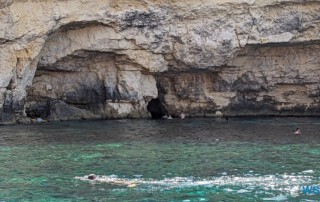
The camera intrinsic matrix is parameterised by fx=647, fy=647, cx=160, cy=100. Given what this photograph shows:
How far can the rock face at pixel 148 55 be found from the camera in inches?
1264

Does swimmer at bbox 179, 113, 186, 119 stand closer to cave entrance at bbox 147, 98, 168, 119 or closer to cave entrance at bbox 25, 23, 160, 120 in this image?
cave entrance at bbox 147, 98, 168, 119

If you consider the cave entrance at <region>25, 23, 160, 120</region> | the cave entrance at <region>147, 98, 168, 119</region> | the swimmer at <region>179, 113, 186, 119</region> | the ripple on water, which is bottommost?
the ripple on water

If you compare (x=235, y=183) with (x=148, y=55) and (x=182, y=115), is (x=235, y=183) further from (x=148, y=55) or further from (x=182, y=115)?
(x=182, y=115)

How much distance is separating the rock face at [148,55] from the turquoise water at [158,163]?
182 inches

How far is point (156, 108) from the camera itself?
40.5 m

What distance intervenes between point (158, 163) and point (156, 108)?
21.3 meters

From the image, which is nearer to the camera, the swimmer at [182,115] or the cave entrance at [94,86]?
the cave entrance at [94,86]

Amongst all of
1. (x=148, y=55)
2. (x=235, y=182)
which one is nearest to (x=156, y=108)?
(x=148, y=55)

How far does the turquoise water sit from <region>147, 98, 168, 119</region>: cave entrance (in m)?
8.34

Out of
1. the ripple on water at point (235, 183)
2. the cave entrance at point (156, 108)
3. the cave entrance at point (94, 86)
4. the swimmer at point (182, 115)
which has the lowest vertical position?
the ripple on water at point (235, 183)

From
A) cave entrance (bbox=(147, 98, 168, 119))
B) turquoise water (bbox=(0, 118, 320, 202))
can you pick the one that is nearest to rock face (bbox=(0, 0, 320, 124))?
cave entrance (bbox=(147, 98, 168, 119))

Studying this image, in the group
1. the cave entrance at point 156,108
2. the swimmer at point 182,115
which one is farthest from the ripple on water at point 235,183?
the cave entrance at point 156,108

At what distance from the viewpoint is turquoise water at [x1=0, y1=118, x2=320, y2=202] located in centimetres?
1497

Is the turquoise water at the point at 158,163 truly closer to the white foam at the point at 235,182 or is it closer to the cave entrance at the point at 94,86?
the white foam at the point at 235,182
